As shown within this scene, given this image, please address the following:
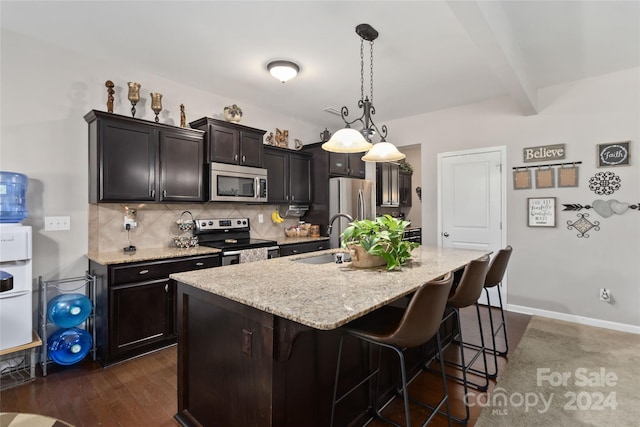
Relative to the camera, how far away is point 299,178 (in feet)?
14.9

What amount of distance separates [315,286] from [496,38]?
81.3 inches

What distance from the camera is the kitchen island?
4.20ft

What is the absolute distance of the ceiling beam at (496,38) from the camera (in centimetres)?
185

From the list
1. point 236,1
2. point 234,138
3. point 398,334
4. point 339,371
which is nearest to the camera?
point 398,334

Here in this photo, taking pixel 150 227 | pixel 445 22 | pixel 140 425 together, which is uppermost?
pixel 445 22

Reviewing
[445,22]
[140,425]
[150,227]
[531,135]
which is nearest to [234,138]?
[150,227]

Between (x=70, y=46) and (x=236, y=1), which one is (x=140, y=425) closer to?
(x=236, y=1)

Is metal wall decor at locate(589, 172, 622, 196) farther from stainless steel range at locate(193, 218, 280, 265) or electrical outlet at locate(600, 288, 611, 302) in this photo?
stainless steel range at locate(193, 218, 280, 265)

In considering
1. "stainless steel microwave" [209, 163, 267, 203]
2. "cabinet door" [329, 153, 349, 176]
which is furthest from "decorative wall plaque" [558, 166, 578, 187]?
"stainless steel microwave" [209, 163, 267, 203]

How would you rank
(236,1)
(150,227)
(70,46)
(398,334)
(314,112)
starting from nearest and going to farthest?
1. (398,334)
2. (236,1)
3. (70,46)
4. (150,227)
5. (314,112)

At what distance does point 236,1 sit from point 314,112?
8.01 ft

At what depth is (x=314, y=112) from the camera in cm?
457

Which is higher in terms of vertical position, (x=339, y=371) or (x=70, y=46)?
(x=70, y=46)

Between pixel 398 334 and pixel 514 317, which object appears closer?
pixel 398 334
